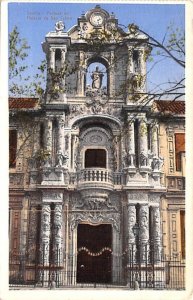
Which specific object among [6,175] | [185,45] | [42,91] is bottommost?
[6,175]

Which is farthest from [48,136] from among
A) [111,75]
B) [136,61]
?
[136,61]

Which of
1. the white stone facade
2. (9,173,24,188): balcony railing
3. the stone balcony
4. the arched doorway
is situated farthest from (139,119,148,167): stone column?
(9,173,24,188): balcony railing

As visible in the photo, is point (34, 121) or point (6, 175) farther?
point (34, 121)

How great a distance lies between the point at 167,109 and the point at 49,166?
5.29 feet

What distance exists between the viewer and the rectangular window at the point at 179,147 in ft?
21.2

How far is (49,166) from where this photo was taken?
6.71 m

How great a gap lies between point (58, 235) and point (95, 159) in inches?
41.3

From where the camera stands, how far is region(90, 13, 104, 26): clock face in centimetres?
650

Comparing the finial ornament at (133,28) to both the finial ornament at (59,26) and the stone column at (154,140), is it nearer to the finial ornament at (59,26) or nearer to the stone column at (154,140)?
the finial ornament at (59,26)

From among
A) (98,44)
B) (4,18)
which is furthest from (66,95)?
(4,18)

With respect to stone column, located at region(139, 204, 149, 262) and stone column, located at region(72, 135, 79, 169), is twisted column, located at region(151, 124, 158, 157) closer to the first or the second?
stone column, located at region(139, 204, 149, 262)

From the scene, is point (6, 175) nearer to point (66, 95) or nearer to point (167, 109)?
point (66, 95)

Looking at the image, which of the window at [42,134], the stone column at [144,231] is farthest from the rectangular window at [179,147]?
the window at [42,134]

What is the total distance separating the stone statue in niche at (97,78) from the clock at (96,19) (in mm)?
583
